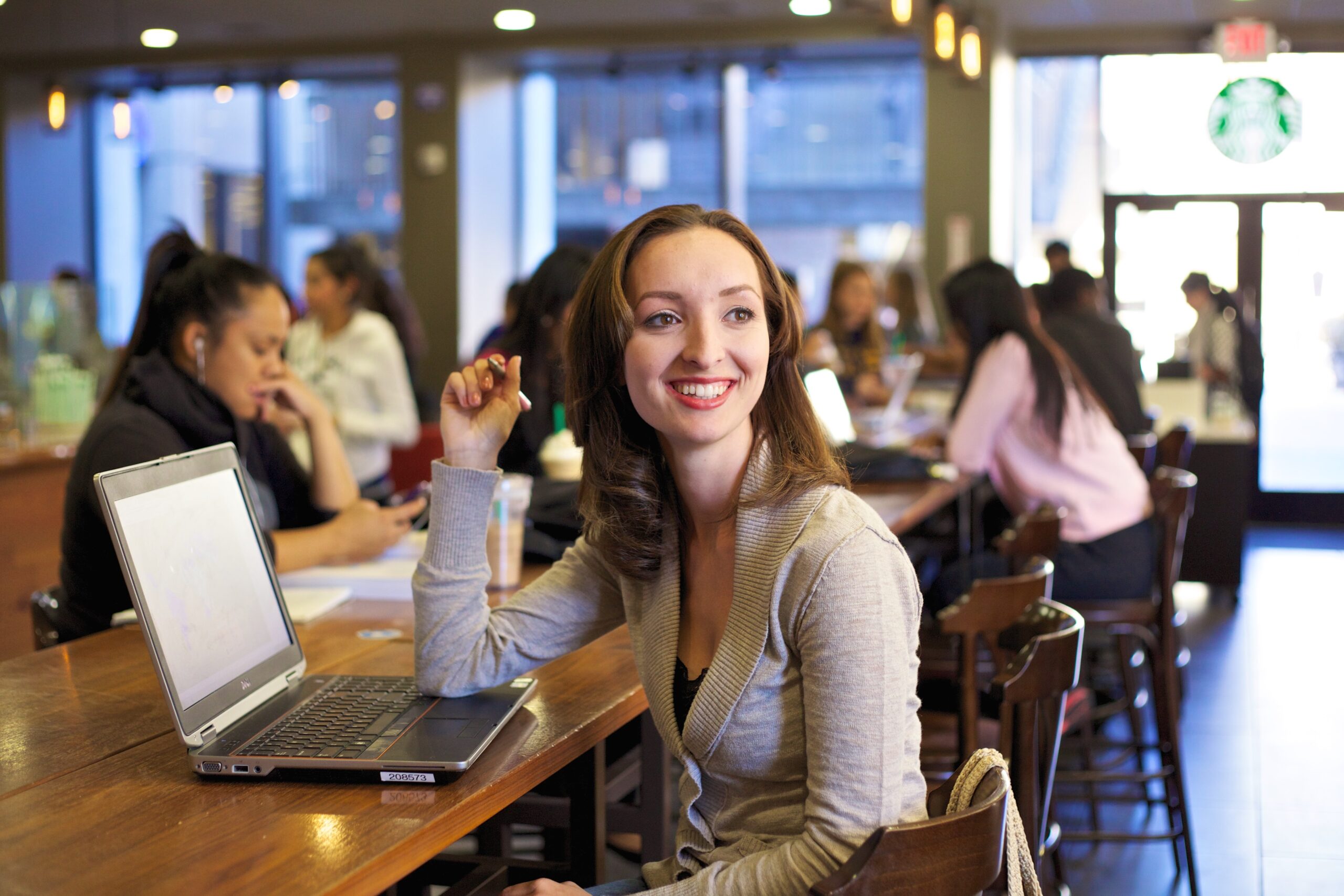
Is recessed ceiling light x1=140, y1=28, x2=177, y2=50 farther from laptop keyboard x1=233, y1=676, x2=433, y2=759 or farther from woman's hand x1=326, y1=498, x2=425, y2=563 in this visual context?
laptop keyboard x1=233, y1=676, x2=433, y2=759

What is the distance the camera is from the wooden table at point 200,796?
101cm

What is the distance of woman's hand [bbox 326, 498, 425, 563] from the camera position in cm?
214

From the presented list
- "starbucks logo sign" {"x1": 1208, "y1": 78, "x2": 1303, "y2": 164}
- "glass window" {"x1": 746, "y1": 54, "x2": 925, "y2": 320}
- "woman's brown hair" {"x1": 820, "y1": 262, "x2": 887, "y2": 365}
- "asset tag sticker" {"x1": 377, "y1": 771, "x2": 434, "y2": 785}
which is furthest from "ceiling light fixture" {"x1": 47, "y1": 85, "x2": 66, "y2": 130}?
"asset tag sticker" {"x1": 377, "y1": 771, "x2": 434, "y2": 785}

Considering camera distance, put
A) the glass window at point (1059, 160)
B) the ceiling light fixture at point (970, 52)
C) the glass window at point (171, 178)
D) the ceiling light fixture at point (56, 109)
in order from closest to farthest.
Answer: the ceiling light fixture at point (970, 52) → the ceiling light fixture at point (56, 109) → the glass window at point (1059, 160) → the glass window at point (171, 178)


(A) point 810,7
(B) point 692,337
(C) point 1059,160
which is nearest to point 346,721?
(B) point 692,337

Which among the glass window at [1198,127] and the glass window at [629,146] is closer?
the glass window at [1198,127]

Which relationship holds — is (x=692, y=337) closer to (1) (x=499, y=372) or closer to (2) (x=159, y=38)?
(1) (x=499, y=372)

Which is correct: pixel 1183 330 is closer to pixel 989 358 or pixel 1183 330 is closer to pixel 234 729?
pixel 989 358

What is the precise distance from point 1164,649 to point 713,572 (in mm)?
1917

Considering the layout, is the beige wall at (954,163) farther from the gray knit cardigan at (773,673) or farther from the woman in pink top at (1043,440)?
the gray knit cardigan at (773,673)

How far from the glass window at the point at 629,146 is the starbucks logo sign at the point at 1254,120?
317cm

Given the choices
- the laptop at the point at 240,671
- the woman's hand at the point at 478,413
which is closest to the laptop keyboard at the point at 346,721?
the laptop at the point at 240,671

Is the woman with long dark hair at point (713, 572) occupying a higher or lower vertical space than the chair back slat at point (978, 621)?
higher

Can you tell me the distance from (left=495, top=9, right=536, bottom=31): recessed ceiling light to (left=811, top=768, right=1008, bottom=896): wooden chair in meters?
7.31
